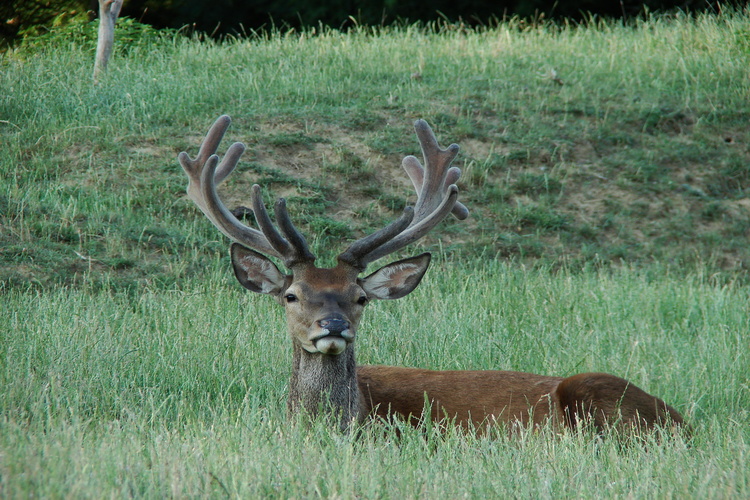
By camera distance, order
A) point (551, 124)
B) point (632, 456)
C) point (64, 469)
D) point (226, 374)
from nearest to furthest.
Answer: point (64, 469), point (632, 456), point (226, 374), point (551, 124)

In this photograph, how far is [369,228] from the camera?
32.6 feet

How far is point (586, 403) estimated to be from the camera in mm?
5000

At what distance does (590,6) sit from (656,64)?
7404 millimetres

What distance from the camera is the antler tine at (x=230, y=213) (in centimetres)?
470

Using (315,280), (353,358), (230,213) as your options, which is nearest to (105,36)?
(230,213)

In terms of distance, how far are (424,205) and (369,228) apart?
441 cm

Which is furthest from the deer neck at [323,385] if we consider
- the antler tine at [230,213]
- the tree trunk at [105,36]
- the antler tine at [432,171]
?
the tree trunk at [105,36]

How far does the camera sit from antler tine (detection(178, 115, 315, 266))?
185 inches

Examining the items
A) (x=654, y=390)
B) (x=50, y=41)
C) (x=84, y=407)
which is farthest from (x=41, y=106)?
(x=654, y=390)

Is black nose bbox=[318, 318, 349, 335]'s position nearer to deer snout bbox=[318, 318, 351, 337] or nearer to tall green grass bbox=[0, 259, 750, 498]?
deer snout bbox=[318, 318, 351, 337]

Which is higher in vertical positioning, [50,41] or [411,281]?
[50,41]

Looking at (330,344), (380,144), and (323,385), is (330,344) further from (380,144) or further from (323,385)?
(380,144)

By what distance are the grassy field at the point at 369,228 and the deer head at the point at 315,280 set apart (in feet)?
0.86

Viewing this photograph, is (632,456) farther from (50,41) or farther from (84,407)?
(50,41)
